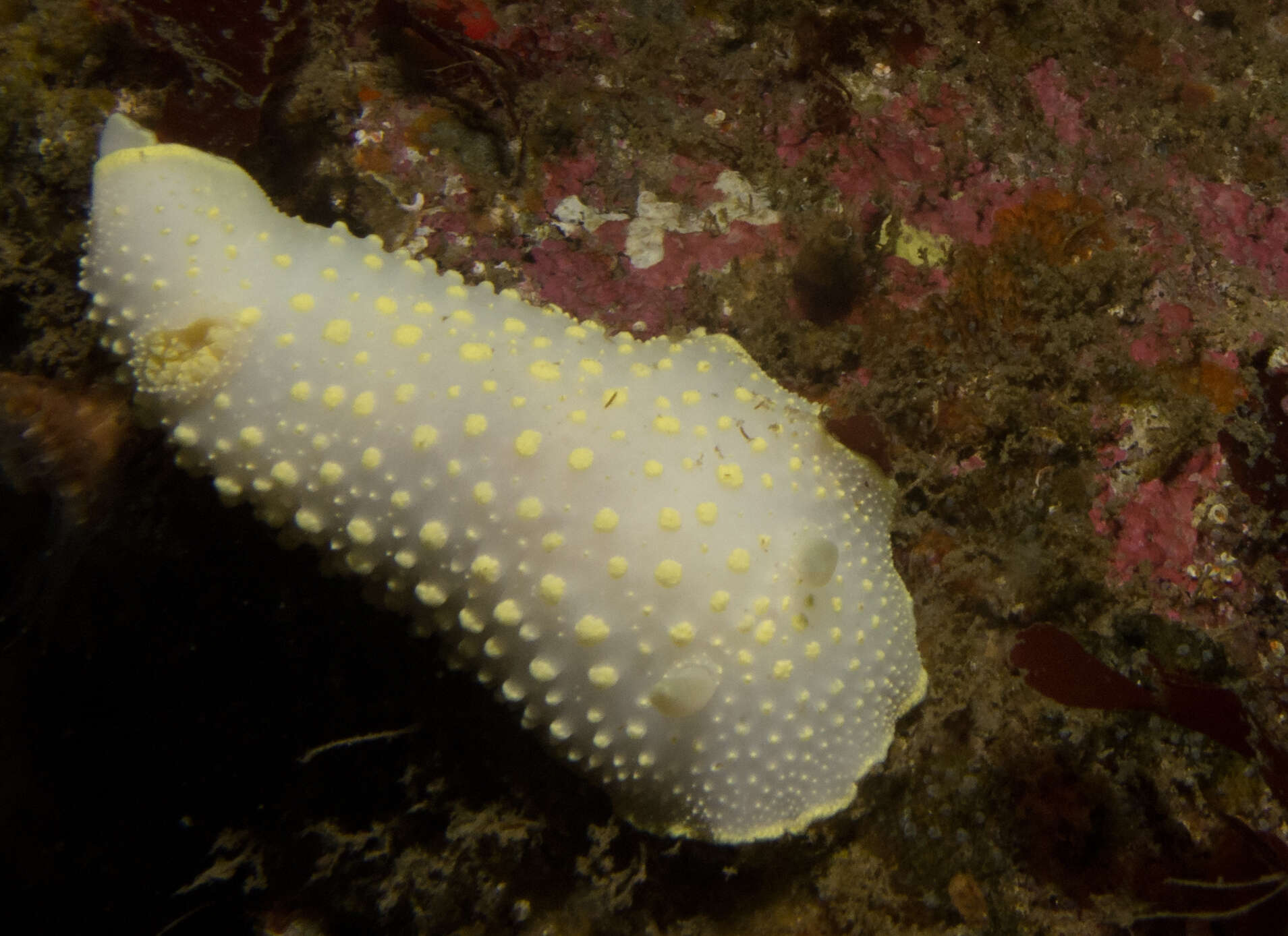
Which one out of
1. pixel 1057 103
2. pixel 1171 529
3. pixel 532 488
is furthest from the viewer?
pixel 1057 103

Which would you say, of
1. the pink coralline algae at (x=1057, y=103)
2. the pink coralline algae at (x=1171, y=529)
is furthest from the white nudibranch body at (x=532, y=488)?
the pink coralline algae at (x=1057, y=103)

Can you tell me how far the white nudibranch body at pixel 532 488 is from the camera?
210cm

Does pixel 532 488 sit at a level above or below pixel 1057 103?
below

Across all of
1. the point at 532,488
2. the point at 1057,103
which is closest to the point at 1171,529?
the point at 1057,103

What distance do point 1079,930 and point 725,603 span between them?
1656 mm

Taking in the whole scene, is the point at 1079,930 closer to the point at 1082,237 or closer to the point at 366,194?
the point at 1082,237

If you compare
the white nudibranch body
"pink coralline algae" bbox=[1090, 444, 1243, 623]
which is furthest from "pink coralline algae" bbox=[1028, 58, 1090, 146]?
the white nudibranch body

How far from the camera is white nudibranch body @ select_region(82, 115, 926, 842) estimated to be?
210 centimetres

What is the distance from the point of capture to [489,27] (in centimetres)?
277

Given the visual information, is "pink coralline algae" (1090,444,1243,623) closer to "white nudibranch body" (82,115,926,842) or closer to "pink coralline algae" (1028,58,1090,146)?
"white nudibranch body" (82,115,926,842)

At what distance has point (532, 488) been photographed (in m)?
2.10

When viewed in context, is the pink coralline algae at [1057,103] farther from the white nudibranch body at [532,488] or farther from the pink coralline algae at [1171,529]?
the white nudibranch body at [532,488]

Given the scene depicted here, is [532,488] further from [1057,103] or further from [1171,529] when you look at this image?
[1057,103]

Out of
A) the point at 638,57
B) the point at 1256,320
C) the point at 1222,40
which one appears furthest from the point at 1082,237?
the point at 638,57
